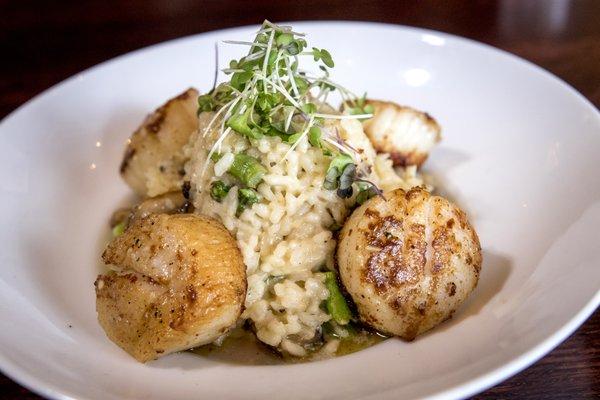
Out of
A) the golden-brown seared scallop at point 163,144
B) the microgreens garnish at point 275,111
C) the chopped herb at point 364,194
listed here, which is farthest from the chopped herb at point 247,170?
the golden-brown seared scallop at point 163,144

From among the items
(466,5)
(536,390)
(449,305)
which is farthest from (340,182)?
(466,5)

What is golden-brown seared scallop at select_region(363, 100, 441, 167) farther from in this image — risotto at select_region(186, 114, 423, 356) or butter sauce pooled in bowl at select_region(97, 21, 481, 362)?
risotto at select_region(186, 114, 423, 356)

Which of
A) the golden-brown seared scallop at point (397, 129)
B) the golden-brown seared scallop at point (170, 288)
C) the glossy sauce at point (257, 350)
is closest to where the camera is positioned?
the golden-brown seared scallop at point (170, 288)

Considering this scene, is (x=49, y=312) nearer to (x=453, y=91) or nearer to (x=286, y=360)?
(x=286, y=360)

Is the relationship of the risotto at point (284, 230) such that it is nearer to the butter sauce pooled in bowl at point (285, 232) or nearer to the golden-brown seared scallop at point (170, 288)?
the butter sauce pooled in bowl at point (285, 232)

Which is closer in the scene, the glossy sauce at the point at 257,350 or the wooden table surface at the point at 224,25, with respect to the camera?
the glossy sauce at the point at 257,350
